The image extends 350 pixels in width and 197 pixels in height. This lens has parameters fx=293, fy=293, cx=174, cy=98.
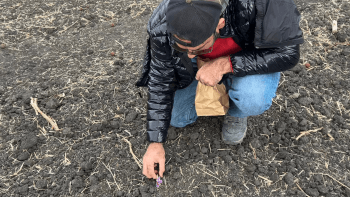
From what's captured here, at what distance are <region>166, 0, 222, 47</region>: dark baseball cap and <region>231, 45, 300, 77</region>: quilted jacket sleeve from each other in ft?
1.17

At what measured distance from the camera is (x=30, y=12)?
3250 millimetres

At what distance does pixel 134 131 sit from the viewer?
205 centimetres

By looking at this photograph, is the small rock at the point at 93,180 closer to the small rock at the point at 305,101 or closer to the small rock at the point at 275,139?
the small rock at the point at 275,139

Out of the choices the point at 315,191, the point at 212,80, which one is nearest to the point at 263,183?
the point at 315,191

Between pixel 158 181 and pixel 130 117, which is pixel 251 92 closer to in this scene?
pixel 158 181

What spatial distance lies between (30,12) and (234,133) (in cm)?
269

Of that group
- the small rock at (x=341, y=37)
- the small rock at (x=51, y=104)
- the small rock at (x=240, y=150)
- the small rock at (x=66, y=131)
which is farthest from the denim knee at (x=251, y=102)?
the small rock at (x=341, y=37)

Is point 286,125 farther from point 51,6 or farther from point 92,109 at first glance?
point 51,6

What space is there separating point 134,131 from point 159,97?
0.53 meters

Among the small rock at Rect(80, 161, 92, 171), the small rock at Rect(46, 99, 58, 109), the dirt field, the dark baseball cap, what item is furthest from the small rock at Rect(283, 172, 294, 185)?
the small rock at Rect(46, 99, 58, 109)

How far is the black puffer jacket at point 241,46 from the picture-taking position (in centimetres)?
135

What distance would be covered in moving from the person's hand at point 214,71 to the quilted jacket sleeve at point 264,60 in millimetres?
41

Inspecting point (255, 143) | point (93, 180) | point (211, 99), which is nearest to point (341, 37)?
point (255, 143)

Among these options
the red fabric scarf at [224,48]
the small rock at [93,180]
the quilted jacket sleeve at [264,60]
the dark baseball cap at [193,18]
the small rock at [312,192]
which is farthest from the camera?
the small rock at [93,180]
